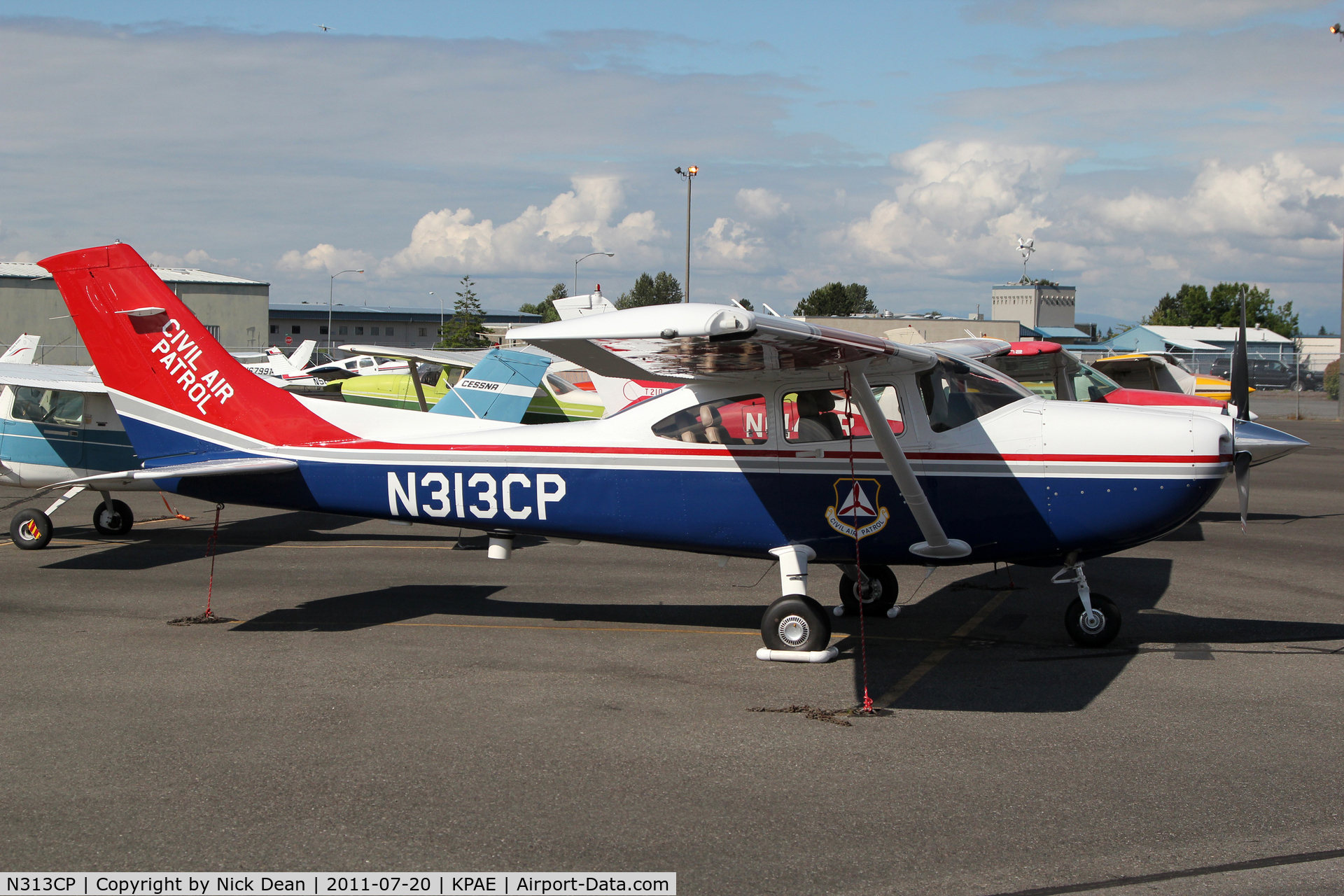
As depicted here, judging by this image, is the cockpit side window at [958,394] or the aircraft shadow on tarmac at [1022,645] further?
the cockpit side window at [958,394]

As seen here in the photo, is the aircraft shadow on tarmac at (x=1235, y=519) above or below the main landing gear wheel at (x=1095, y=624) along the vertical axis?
below

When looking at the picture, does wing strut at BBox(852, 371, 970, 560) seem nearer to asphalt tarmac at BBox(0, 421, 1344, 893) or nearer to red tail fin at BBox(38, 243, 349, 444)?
asphalt tarmac at BBox(0, 421, 1344, 893)

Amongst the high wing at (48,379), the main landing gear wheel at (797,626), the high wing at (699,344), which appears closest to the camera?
the high wing at (699,344)

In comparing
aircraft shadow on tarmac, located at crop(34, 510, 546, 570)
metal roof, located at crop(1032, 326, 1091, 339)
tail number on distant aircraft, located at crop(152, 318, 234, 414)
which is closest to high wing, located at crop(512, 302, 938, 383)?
tail number on distant aircraft, located at crop(152, 318, 234, 414)

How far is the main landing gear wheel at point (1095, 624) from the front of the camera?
23.7 ft

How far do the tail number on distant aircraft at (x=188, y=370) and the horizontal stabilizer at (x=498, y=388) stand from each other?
4968 mm

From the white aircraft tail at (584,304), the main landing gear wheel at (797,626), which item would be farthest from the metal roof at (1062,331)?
the main landing gear wheel at (797,626)

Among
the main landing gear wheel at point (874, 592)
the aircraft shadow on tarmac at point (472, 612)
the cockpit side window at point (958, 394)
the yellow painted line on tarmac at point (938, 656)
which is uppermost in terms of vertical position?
the cockpit side window at point (958, 394)

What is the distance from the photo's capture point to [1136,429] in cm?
682

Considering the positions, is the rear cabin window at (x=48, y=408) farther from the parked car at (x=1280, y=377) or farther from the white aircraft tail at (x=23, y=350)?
the parked car at (x=1280, y=377)

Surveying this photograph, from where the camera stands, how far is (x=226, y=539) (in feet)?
40.9

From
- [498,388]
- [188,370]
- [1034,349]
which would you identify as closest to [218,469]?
[188,370]

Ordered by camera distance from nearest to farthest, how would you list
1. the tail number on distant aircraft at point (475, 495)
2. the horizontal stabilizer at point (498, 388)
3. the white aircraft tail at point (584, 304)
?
the tail number on distant aircraft at point (475, 495), the horizontal stabilizer at point (498, 388), the white aircraft tail at point (584, 304)

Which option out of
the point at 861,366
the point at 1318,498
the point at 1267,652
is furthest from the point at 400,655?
the point at 1318,498
